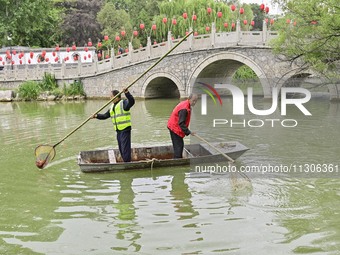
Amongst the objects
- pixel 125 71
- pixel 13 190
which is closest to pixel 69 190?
pixel 13 190

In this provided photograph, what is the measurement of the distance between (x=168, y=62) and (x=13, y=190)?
63.3 feet

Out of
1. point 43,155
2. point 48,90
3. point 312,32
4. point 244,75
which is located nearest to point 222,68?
point 244,75

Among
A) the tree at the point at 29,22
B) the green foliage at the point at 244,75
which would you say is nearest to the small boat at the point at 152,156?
the tree at the point at 29,22

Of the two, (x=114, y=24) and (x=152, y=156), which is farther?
(x=114, y=24)

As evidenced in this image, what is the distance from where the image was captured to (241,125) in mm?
14875

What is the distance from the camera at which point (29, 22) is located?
114 ft

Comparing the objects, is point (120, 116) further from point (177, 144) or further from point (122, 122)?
point (177, 144)

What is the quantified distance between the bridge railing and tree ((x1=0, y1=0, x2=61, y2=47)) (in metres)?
3.38

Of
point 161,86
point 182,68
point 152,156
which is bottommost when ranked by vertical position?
point 152,156

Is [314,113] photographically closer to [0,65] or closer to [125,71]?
[125,71]

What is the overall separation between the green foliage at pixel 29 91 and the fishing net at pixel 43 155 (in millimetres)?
20345

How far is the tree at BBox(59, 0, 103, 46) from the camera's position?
127 ft

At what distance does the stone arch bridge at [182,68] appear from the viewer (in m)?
23.2

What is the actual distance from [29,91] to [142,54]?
25.3 feet
